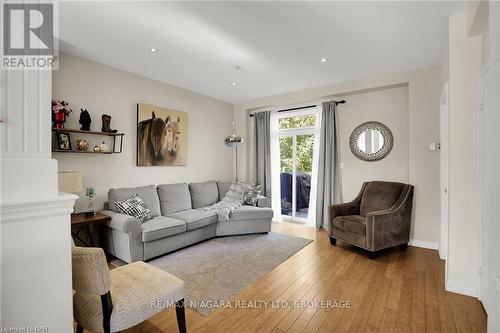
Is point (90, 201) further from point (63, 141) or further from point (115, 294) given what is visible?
point (115, 294)

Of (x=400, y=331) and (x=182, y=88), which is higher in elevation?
(x=182, y=88)

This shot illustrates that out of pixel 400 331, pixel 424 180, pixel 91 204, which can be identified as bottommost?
pixel 400 331

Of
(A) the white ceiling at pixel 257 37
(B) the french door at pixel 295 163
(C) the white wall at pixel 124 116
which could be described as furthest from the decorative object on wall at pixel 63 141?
(B) the french door at pixel 295 163

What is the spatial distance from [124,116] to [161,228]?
1873 mm

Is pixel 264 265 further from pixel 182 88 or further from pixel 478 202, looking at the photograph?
pixel 182 88

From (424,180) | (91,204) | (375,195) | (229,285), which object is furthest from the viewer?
(375,195)

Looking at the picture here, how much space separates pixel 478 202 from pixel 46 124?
3.10 m

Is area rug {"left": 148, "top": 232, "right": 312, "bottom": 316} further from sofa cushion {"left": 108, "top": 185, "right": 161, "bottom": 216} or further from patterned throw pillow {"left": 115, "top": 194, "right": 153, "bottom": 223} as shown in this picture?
sofa cushion {"left": 108, "top": 185, "right": 161, "bottom": 216}

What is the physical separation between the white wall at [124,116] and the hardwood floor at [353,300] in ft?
7.64

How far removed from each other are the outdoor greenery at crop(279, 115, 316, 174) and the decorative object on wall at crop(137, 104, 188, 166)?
2.07 metres

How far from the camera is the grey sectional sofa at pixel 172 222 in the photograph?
2941 millimetres

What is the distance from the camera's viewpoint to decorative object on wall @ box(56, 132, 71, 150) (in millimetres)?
2938

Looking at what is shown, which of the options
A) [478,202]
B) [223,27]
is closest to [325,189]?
[478,202]

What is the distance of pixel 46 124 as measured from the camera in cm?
88
